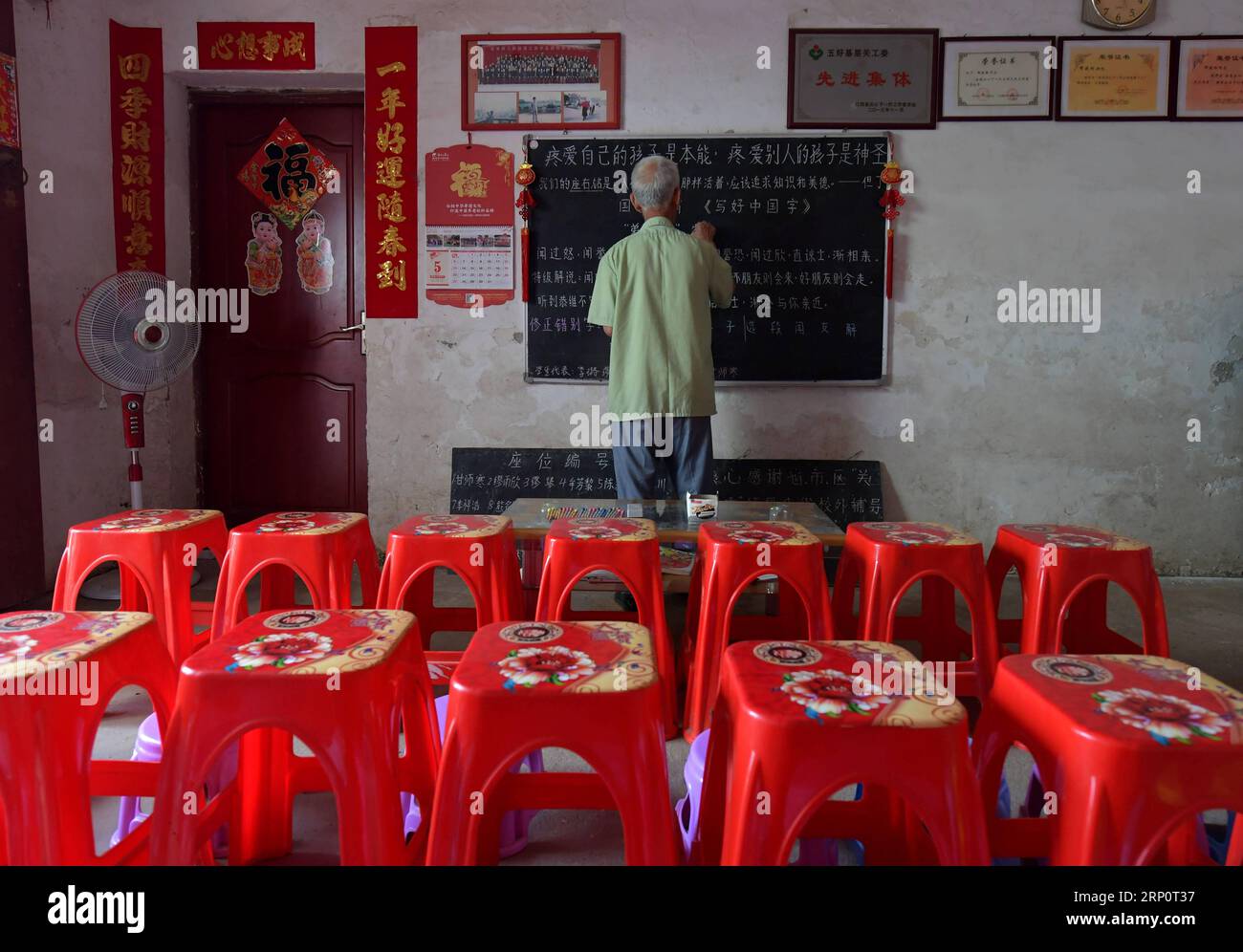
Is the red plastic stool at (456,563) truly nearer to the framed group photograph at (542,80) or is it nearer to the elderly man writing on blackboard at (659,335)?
the elderly man writing on blackboard at (659,335)

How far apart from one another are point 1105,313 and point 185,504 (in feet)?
15.6

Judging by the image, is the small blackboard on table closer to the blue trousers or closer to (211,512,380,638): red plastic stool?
the blue trousers

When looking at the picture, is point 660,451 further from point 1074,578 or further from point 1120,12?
point 1120,12

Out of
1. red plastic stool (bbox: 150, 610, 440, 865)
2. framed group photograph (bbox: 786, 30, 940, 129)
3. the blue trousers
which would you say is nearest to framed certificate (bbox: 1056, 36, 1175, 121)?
framed group photograph (bbox: 786, 30, 940, 129)

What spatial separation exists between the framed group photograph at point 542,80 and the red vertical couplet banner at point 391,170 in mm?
282

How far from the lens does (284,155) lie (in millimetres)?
4598

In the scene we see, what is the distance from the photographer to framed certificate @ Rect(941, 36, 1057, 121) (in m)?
4.06

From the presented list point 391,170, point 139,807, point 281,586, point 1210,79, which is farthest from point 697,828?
point 1210,79

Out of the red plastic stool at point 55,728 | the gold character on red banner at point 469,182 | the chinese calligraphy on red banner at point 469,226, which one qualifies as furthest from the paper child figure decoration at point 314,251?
the red plastic stool at point 55,728

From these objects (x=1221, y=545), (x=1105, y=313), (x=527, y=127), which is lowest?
(x=1221, y=545)

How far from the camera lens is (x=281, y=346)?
15.4 ft

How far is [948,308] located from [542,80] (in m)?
2.22

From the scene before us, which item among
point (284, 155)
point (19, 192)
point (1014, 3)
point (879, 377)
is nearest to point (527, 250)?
point (284, 155)
